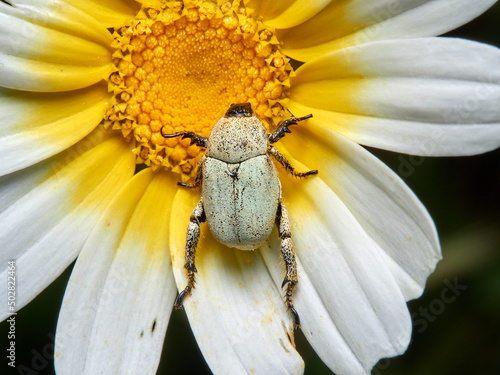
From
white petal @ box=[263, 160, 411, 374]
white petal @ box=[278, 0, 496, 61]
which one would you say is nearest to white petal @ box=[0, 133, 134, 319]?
white petal @ box=[263, 160, 411, 374]

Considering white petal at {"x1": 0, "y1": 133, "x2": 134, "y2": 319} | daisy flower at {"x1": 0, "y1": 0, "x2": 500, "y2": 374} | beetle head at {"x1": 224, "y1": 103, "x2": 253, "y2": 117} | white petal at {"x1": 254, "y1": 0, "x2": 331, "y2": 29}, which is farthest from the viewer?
beetle head at {"x1": 224, "y1": 103, "x2": 253, "y2": 117}

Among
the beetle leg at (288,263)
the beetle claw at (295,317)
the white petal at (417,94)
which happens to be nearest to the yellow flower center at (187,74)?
the white petal at (417,94)

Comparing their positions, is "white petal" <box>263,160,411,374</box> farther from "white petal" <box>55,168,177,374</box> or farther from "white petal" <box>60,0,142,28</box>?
"white petal" <box>60,0,142,28</box>

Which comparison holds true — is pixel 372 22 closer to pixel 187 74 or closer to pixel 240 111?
pixel 240 111

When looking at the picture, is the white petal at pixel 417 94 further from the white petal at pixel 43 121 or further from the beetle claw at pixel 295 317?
the white petal at pixel 43 121

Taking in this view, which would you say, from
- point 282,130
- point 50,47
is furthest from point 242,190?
point 50,47

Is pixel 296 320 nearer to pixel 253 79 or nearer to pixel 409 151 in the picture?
pixel 409 151

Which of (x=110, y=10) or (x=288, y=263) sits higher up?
(x=110, y=10)
